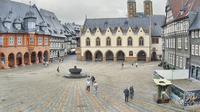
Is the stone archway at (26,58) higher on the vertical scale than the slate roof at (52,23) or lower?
lower

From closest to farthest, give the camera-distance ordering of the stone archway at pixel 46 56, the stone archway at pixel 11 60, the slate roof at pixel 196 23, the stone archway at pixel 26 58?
the slate roof at pixel 196 23 < the stone archway at pixel 11 60 < the stone archway at pixel 26 58 < the stone archway at pixel 46 56

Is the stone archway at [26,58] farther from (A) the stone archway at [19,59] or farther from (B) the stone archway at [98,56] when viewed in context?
(B) the stone archway at [98,56]

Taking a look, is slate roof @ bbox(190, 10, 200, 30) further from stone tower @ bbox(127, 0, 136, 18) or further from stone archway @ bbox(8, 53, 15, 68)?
stone tower @ bbox(127, 0, 136, 18)

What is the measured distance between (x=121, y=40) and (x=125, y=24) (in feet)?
17.1

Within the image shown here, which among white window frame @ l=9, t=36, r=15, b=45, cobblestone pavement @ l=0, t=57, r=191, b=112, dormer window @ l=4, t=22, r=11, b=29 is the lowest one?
cobblestone pavement @ l=0, t=57, r=191, b=112

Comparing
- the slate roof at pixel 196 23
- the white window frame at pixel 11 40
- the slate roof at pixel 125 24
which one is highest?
the slate roof at pixel 125 24

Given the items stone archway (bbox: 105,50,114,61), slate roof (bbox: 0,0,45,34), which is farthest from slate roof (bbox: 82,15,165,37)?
slate roof (bbox: 0,0,45,34)

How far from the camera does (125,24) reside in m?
82.2

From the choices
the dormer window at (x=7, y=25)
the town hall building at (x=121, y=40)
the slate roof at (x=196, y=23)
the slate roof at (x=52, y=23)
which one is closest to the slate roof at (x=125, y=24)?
the town hall building at (x=121, y=40)

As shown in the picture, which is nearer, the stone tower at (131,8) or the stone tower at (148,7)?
→ the stone tower at (131,8)

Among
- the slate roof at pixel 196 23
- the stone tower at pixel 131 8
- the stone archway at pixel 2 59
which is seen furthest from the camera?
the stone tower at pixel 131 8

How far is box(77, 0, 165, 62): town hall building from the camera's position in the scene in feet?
261

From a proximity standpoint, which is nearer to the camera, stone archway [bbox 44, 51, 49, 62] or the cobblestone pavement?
the cobblestone pavement

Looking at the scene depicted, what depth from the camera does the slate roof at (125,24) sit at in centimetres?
8125
